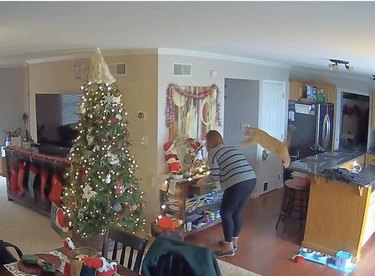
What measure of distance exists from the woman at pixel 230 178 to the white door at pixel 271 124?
2322mm

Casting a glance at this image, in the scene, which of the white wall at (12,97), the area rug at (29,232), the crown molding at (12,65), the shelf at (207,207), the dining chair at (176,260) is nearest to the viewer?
the dining chair at (176,260)

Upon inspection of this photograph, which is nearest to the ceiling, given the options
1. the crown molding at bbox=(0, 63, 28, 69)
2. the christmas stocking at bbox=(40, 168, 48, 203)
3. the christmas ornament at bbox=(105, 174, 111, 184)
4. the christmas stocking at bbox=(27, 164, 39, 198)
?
the christmas ornament at bbox=(105, 174, 111, 184)

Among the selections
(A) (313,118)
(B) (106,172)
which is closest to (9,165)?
(B) (106,172)

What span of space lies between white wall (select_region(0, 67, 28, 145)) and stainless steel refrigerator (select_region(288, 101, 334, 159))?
5173 mm

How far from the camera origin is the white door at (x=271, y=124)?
651cm

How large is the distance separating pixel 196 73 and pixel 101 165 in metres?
1.76

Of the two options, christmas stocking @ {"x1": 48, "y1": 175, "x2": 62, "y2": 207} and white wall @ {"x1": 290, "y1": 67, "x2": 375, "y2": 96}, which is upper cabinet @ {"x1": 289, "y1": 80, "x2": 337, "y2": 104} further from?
christmas stocking @ {"x1": 48, "y1": 175, "x2": 62, "y2": 207}

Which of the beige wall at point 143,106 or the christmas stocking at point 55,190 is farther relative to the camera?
the christmas stocking at point 55,190

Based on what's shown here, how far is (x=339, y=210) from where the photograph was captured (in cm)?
441

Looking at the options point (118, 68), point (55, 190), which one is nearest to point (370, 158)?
point (118, 68)

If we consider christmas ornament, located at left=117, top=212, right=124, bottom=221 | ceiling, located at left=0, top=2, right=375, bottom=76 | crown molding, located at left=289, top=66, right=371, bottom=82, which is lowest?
christmas ornament, located at left=117, top=212, right=124, bottom=221

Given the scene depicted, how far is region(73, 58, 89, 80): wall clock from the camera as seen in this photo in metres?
5.38

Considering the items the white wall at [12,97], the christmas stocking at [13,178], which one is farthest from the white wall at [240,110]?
the white wall at [12,97]

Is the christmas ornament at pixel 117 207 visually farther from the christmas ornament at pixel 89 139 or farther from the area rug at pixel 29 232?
the area rug at pixel 29 232
